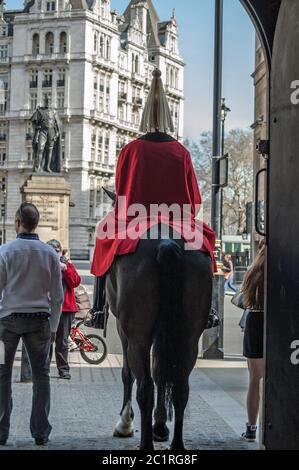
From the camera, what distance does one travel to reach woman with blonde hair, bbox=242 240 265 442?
8.69 meters

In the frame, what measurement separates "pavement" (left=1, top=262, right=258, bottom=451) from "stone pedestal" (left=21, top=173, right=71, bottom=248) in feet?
61.1

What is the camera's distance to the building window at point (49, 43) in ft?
354

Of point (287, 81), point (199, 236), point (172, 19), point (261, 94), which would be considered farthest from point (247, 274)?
point (172, 19)

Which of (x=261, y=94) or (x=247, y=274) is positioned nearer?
(x=247, y=274)

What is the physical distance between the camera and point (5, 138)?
110312 millimetres

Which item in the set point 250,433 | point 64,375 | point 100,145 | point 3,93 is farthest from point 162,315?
point 3,93

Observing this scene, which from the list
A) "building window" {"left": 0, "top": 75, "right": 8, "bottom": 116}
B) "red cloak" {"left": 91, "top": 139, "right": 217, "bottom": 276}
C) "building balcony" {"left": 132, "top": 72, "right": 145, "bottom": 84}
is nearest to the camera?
"red cloak" {"left": 91, "top": 139, "right": 217, "bottom": 276}

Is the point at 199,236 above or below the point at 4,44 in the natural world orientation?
below

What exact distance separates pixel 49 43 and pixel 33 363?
4083 inches

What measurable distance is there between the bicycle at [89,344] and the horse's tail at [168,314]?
29.6ft

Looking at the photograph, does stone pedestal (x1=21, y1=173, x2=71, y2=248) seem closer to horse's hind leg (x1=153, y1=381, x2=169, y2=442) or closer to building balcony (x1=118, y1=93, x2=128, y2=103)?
horse's hind leg (x1=153, y1=381, x2=169, y2=442)

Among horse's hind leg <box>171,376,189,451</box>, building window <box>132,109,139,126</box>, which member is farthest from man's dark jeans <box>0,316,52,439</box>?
building window <box>132,109,139,126</box>

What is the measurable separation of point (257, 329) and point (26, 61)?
4079 inches

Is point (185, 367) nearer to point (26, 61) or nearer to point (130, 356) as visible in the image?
point (130, 356)
